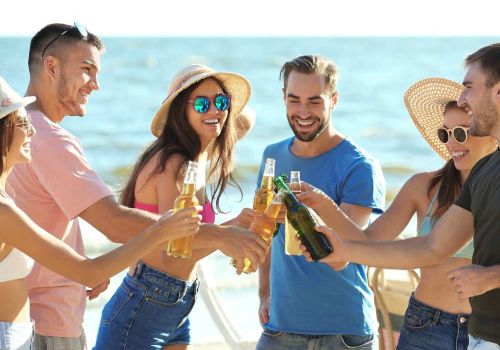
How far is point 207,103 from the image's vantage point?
4.89m

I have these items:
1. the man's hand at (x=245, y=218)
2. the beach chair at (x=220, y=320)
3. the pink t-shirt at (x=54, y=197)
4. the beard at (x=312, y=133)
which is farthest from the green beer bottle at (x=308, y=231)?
the beach chair at (x=220, y=320)

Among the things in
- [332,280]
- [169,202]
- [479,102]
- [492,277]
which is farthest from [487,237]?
[169,202]

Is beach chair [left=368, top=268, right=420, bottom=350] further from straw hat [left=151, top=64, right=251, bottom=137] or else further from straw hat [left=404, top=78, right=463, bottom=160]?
straw hat [left=151, top=64, right=251, bottom=137]

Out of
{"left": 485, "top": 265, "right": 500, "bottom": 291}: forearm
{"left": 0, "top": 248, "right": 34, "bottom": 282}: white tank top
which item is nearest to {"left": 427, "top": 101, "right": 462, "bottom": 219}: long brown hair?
{"left": 485, "top": 265, "right": 500, "bottom": 291}: forearm

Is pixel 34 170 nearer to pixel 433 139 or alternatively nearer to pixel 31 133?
pixel 31 133

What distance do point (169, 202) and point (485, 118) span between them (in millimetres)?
1552

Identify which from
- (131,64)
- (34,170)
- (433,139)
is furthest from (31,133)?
(131,64)

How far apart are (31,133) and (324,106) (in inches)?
62.3

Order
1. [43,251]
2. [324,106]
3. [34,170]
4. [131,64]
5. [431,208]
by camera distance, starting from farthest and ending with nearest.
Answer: [131,64]
[324,106]
[431,208]
[34,170]
[43,251]

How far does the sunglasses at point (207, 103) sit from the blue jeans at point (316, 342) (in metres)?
1.10

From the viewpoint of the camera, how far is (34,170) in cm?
417

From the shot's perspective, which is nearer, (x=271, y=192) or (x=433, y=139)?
(x=271, y=192)
